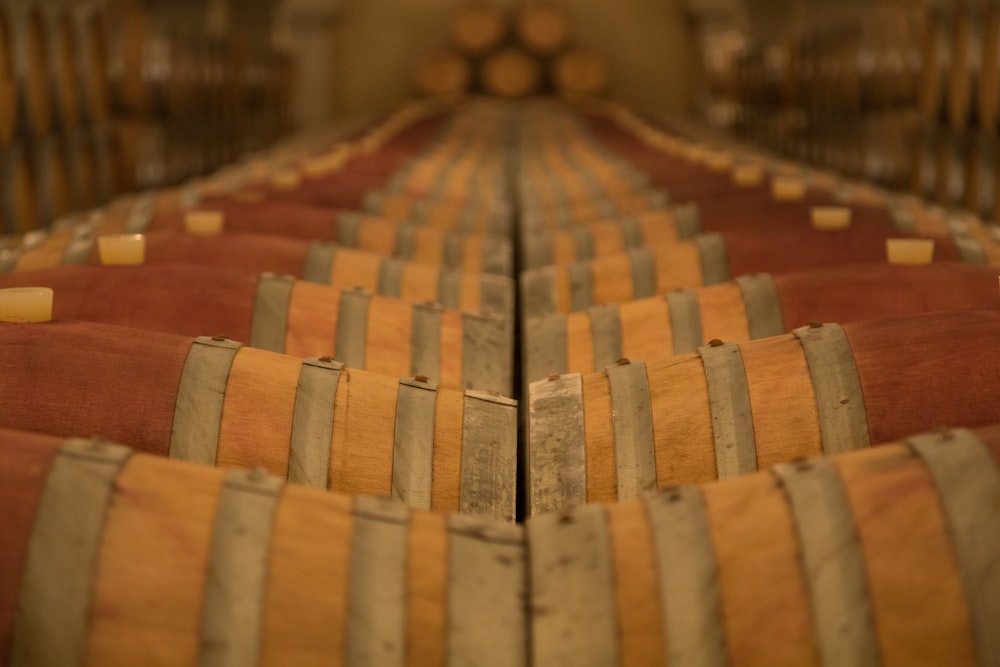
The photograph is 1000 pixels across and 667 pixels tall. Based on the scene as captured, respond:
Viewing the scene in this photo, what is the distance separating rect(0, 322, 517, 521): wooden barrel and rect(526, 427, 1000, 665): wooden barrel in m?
0.48

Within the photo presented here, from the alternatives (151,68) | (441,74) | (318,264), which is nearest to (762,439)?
(318,264)

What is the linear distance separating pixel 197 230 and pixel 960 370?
2.08m

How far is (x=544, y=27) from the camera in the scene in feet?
43.8

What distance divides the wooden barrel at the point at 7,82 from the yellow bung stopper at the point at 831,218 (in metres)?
3.30

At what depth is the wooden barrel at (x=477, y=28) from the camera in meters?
13.3

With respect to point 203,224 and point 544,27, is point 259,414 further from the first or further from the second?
point 544,27

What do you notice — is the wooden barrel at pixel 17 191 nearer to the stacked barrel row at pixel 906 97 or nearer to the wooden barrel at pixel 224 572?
the wooden barrel at pixel 224 572

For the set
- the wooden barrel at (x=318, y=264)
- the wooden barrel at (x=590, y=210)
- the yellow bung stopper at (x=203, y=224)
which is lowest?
the wooden barrel at (x=318, y=264)

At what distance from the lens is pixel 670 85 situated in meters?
14.1

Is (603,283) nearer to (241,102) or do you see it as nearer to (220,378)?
(220,378)

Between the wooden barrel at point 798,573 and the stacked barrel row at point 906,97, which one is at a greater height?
the stacked barrel row at point 906,97

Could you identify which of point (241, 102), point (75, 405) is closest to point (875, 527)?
point (75, 405)

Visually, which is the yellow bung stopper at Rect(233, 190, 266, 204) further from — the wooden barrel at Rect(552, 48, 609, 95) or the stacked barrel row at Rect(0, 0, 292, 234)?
the wooden barrel at Rect(552, 48, 609, 95)

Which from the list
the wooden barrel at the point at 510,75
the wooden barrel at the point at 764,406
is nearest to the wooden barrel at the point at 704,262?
the wooden barrel at the point at 764,406
